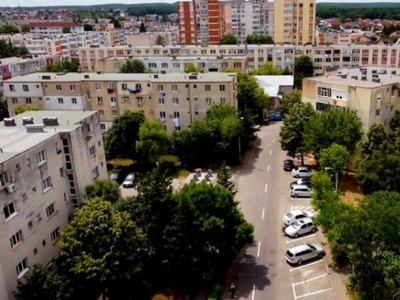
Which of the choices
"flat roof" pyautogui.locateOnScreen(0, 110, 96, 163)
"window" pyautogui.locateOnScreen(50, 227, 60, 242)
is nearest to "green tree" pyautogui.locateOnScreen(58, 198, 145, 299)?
"window" pyautogui.locateOnScreen(50, 227, 60, 242)

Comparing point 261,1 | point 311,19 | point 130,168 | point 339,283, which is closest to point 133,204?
point 339,283

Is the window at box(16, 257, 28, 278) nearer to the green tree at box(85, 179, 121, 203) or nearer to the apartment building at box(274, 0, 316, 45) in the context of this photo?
the green tree at box(85, 179, 121, 203)

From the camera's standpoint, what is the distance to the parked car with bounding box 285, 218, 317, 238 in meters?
33.7

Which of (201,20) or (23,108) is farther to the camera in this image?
(201,20)

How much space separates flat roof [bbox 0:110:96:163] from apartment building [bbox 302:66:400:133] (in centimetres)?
2581

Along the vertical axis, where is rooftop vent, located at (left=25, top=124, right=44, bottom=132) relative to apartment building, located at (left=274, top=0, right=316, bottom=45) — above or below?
below

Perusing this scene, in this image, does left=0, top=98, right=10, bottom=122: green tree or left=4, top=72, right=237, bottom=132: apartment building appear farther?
left=0, top=98, right=10, bottom=122: green tree

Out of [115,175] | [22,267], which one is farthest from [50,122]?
[115,175]

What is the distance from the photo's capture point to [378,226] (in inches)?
924

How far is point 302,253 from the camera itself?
30.3 m

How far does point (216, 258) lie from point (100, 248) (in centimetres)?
752

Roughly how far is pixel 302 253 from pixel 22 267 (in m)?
18.6

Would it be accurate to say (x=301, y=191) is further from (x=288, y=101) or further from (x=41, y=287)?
(x=288, y=101)

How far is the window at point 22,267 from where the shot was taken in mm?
25359
